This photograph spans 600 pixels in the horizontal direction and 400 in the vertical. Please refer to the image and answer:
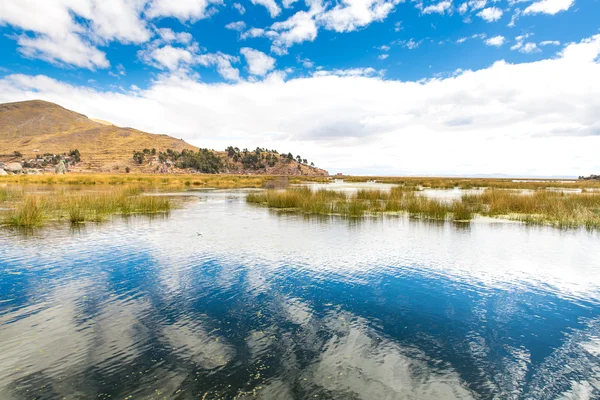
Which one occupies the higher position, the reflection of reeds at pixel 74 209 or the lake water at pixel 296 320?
the reflection of reeds at pixel 74 209

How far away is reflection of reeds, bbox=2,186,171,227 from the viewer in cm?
2161

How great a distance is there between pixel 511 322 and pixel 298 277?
667 centimetres

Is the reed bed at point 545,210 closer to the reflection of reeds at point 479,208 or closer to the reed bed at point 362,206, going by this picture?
the reflection of reeds at point 479,208

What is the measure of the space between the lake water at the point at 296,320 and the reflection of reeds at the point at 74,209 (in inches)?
Answer: 185

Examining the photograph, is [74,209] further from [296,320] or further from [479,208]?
[479,208]

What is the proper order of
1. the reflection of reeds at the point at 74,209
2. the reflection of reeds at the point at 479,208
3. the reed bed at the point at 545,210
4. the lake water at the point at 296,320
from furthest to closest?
the reflection of reeds at the point at 479,208
the reed bed at the point at 545,210
the reflection of reeds at the point at 74,209
the lake water at the point at 296,320

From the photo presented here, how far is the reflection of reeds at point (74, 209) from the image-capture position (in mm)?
21609

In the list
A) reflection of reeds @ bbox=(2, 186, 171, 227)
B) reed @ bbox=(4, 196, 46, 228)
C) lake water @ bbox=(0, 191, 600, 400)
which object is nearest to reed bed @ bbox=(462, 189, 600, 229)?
lake water @ bbox=(0, 191, 600, 400)

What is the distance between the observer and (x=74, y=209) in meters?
23.9

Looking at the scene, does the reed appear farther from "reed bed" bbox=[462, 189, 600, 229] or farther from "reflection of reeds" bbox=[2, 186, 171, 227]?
"reed bed" bbox=[462, 189, 600, 229]

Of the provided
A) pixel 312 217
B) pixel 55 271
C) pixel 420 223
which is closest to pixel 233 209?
pixel 312 217

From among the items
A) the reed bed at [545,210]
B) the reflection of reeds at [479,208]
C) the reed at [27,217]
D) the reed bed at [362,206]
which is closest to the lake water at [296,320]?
the reed at [27,217]

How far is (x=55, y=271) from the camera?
41.1 feet

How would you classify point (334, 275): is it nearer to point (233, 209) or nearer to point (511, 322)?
point (511, 322)
